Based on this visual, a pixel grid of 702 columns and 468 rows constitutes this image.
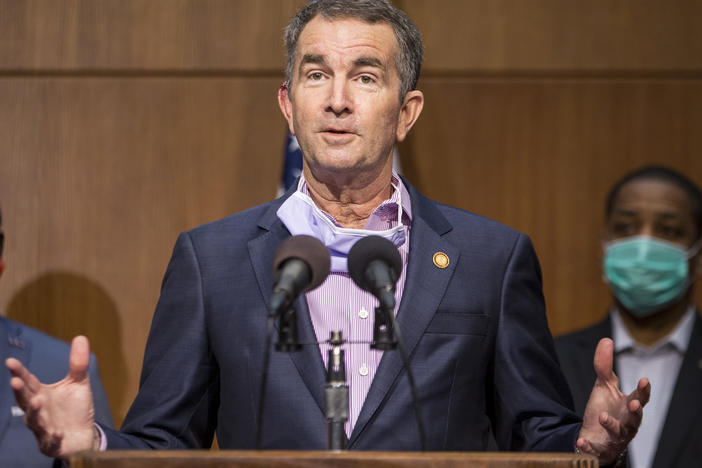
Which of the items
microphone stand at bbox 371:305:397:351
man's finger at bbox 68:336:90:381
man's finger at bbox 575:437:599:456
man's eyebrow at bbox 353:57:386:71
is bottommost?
man's finger at bbox 575:437:599:456

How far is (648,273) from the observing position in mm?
3645

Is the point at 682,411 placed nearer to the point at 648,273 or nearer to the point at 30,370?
the point at 648,273

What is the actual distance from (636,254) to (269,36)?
1.74 meters

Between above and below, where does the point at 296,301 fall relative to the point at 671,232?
below

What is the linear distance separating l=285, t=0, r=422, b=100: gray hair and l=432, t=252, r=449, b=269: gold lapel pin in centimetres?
39

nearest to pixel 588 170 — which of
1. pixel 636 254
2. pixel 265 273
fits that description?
pixel 636 254

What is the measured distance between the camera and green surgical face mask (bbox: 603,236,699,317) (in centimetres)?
365

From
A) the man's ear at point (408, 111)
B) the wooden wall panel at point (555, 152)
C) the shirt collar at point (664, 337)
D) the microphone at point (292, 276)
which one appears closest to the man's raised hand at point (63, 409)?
the microphone at point (292, 276)

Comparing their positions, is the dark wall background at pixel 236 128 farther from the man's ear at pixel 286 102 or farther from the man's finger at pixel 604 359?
the man's finger at pixel 604 359

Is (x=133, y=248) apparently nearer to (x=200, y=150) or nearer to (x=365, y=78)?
(x=200, y=150)

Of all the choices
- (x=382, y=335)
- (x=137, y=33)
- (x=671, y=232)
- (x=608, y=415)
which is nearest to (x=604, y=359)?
(x=608, y=415)

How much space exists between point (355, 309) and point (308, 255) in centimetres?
54

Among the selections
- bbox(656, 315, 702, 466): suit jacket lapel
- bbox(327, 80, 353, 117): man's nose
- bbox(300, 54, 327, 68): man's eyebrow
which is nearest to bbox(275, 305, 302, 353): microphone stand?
bbox(327, 80, 353, 117): man's nose

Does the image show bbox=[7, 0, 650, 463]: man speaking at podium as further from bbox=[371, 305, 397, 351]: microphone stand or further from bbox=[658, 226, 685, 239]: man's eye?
bbox=[658, 226, 685, 239]: man's eye
